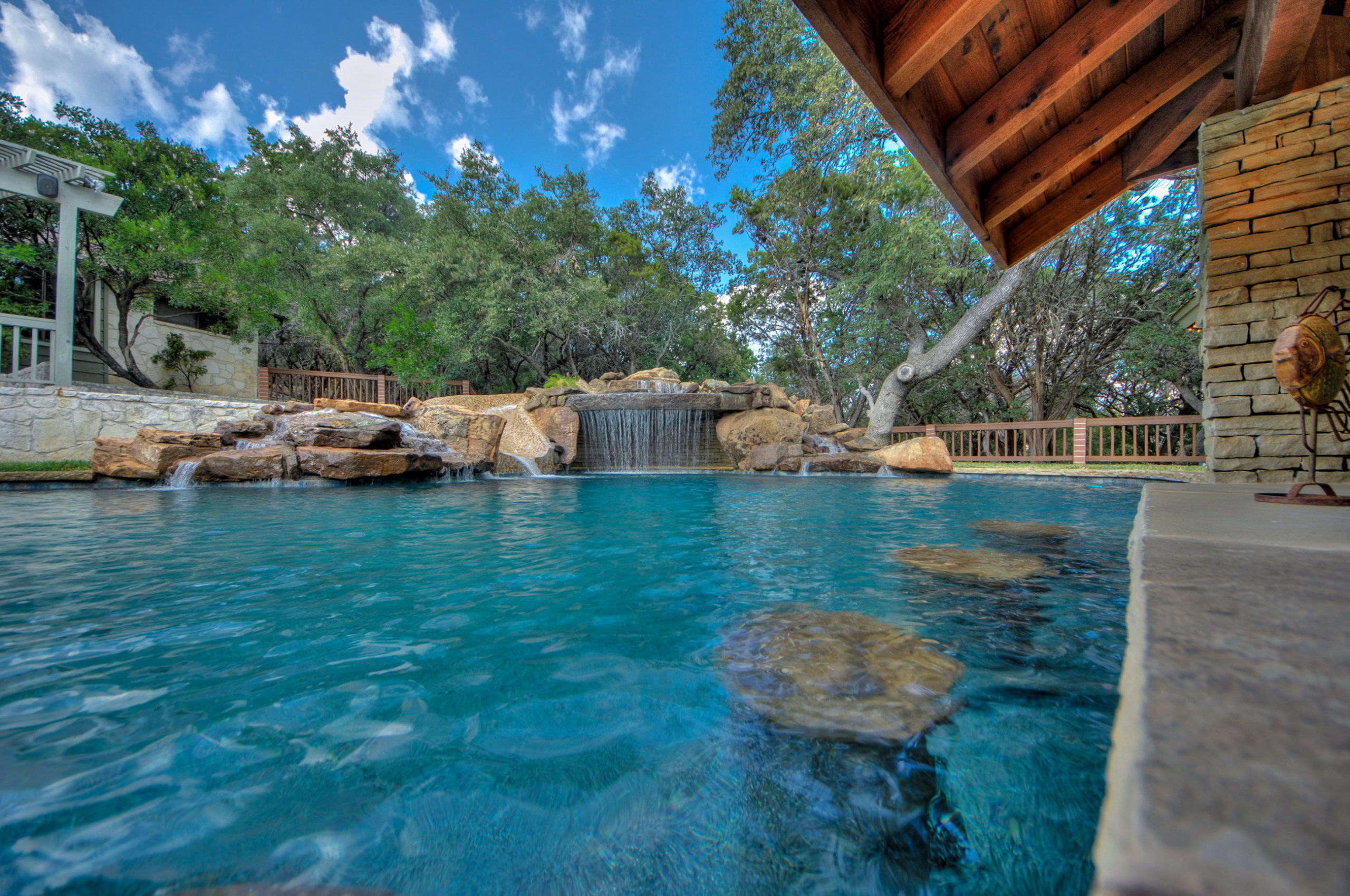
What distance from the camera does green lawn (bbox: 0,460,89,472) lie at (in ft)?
22.7

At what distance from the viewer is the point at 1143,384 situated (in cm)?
1312

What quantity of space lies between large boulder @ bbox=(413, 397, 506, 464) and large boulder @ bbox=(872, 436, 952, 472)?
7.41 metres

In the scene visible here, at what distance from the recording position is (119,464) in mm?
6820

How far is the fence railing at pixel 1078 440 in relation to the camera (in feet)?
31.4

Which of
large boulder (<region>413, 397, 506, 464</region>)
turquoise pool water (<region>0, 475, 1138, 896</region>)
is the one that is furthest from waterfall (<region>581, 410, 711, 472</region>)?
turquoise pool water (<region>0, 475, 1138, 896</region>)

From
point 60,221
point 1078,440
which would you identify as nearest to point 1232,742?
point 1078,440

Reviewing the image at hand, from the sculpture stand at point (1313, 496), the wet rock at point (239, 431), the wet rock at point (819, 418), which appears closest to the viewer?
the sculpture stand at point (1313, 496)

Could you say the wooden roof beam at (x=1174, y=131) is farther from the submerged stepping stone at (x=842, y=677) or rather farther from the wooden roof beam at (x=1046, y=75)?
the submerged stepping stone at (x=842, y=677)

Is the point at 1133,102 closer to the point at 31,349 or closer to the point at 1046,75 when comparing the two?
the point at 1046,75

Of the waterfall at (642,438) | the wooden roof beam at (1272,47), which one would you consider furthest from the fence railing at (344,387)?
the wooden roof beam at (1272,47)

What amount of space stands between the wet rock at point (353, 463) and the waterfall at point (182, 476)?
4.23 ft

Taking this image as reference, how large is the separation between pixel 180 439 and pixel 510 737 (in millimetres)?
8917

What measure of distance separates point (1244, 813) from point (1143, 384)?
17442mm

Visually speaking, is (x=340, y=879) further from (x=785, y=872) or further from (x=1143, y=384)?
(x=1143, y=384)
